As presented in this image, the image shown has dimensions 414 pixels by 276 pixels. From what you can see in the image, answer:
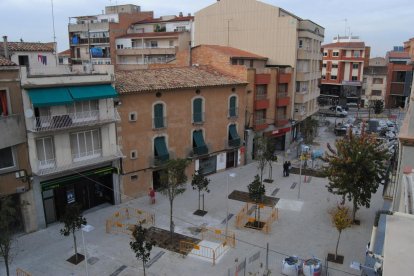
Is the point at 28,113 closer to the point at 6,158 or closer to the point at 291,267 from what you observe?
the point at 6,158

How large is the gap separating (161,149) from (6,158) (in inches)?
469

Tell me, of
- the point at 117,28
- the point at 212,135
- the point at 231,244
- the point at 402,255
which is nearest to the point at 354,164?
the point at 231,244

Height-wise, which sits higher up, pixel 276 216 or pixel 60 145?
pixel 60 145

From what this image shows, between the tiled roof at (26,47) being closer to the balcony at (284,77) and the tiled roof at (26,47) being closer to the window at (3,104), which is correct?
the window at (3,104)

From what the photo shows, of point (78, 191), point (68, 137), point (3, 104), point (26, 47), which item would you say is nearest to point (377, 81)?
point (78, 191)

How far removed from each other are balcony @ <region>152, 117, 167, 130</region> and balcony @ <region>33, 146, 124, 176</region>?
4145 mm

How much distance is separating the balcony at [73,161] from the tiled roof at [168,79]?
4765mm

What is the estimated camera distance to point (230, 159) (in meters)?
37.4

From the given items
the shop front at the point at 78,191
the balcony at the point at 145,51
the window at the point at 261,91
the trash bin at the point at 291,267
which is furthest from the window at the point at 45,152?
the balcony at the point at 145,51

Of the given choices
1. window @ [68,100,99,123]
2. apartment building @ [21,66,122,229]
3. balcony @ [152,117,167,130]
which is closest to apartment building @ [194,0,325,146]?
balcony @ [152,117,167,130]

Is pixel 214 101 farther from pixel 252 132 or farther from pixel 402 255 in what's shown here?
pixel 402 255

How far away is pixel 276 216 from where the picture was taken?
25.7 m

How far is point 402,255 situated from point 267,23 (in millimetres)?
40727

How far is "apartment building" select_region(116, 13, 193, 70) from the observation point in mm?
60062
